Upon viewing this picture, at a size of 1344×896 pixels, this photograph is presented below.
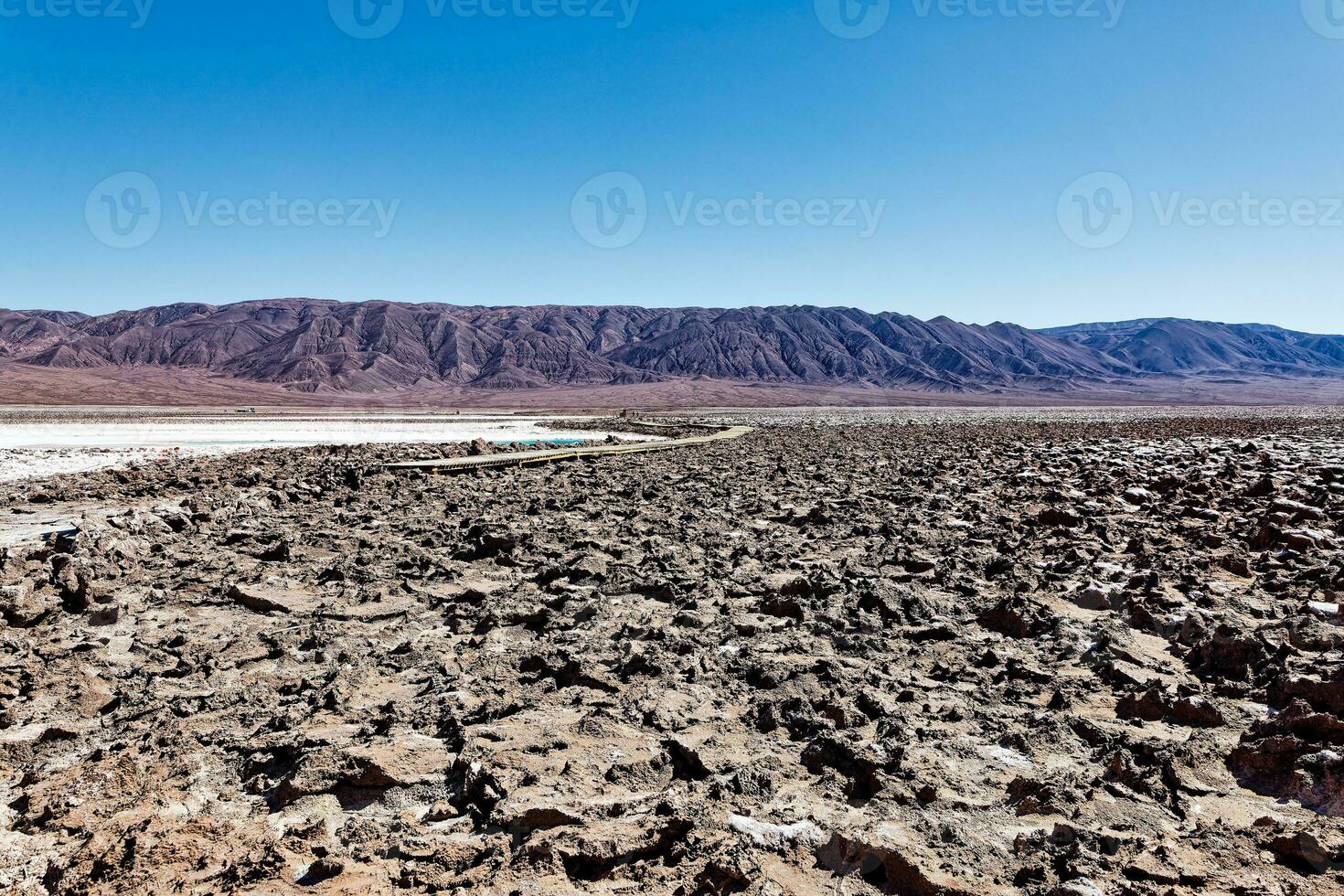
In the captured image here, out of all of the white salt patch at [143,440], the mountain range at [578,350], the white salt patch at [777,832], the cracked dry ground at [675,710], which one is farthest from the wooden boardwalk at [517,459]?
the mountain range at [578,350]

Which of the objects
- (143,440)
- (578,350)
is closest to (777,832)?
(143,440)

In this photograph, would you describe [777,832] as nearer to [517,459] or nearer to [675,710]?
[675,710]

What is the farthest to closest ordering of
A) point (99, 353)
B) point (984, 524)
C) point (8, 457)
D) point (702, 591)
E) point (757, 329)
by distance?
point (757, 329) → point (99, 353) → point (8, 457) → point (984, 524) → point (702, 591)

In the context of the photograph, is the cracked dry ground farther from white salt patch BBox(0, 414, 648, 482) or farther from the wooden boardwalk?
Answer: white salt patch BBox(0, 414, 648, 482)

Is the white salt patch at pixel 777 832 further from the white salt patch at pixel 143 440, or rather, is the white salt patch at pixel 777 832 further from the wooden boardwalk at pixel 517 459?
the white salt patch at pixel 143 440

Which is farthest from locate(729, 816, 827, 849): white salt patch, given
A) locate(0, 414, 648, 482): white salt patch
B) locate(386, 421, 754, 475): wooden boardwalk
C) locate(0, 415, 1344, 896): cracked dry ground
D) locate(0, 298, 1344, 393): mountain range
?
locate(0, 298, 1344, 393): mountain range

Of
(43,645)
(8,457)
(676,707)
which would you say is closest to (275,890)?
(676,707)

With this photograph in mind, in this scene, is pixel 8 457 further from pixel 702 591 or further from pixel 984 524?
pixel 984 524

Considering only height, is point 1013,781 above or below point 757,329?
below
